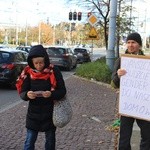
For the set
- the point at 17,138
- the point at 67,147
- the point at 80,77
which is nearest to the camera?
the point at 67,147

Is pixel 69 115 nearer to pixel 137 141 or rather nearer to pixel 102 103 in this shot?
pixel 137 141

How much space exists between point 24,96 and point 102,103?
7.55m

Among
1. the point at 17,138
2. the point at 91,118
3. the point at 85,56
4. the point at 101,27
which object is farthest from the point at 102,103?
the point at 85,56

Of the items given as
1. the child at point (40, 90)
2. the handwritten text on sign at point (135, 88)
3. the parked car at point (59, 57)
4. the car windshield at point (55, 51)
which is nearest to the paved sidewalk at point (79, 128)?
the handwritten text on sign at point (135, 88)

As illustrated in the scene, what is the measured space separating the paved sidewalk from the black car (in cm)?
412

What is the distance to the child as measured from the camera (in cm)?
506

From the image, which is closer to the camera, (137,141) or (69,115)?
(69,115)

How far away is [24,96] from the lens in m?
5.13

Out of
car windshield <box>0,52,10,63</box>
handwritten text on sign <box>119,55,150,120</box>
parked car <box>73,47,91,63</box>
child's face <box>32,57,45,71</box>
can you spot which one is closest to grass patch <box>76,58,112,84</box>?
car windshield <box>0,52,10,63</box>

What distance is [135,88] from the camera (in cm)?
561

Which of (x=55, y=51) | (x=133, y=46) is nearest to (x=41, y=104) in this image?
(x=133, y=46)

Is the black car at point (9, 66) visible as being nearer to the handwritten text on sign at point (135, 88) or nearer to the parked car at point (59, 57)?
the handwritten text on sign at point (135, 88)

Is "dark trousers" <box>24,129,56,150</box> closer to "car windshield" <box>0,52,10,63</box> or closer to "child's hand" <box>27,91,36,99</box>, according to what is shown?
"child's hand" <box>27,91,36,99</box>

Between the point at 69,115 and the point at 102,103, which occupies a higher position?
the point at 69,115
